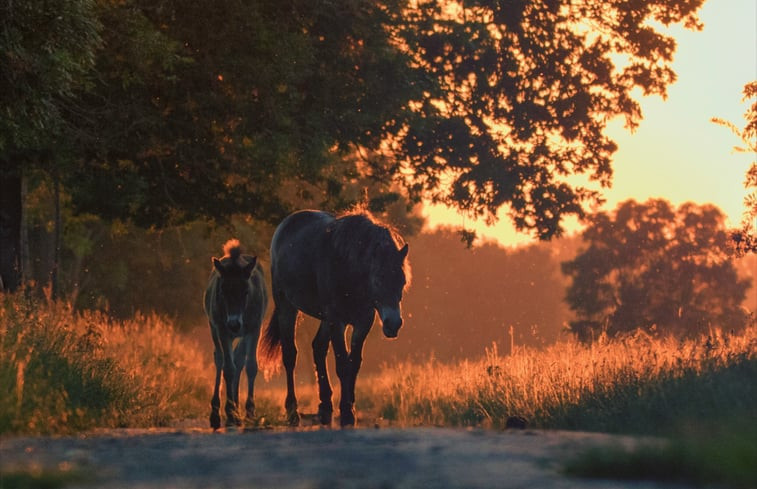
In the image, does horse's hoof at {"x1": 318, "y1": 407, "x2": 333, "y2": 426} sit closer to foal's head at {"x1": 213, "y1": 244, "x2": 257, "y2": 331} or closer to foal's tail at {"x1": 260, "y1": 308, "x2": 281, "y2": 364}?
foal's head at {"x1": 213, "y1": 244, "x2": 257, "y2": 331}

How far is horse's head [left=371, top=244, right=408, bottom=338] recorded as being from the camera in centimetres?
1184

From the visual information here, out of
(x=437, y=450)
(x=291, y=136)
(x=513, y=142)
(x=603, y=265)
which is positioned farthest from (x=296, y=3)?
(x=603, y=265)

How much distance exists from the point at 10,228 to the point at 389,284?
11752 mm

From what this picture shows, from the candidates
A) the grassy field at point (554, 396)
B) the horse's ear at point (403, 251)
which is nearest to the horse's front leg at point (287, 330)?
the grassy field at point (554, 396)

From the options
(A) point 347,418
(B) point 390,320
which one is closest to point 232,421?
(A) point 347,418

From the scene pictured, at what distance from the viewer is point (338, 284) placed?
12883mm

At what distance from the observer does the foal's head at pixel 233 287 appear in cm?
1355

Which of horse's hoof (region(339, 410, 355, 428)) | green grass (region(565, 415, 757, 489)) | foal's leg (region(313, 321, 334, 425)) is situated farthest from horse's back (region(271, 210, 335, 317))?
green grass (region(565, 415, 757, 489))

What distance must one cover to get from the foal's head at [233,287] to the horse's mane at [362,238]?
1.38 meters

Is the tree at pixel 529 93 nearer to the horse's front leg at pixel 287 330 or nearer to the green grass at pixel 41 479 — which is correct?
the horse's front leg at pixel 287 330

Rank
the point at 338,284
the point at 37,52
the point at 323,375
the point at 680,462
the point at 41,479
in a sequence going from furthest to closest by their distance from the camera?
the point at 37,52 → the point at 323,375 → the point at 338,284 → the point at 680,462 → the point at 41,479

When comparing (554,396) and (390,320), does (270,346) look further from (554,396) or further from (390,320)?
(554,396)

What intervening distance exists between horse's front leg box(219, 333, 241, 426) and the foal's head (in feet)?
1.40

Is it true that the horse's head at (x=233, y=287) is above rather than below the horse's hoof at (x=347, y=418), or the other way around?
above
